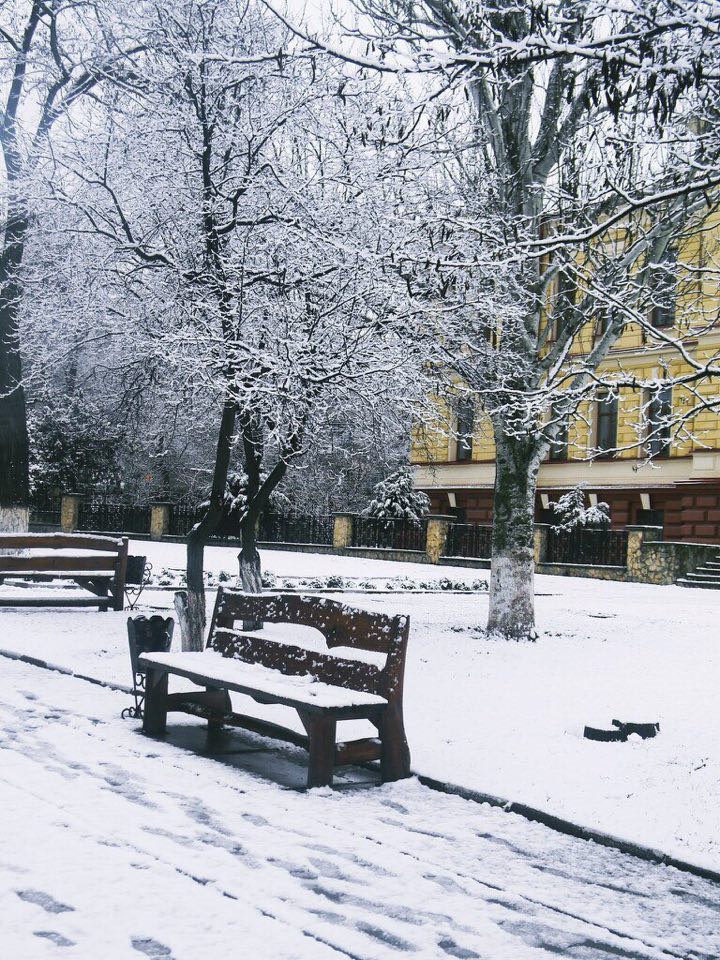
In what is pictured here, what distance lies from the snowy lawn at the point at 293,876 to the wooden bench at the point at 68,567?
8.67 metres

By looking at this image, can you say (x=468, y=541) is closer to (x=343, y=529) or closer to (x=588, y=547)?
(x=588, y=547)

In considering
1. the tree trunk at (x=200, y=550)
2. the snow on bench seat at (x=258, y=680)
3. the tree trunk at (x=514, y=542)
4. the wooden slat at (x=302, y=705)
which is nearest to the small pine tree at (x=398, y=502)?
the tree trunk at (x=514, y=542)

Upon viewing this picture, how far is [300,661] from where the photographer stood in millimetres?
7363

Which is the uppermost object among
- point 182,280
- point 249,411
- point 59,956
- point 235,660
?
point 182,280

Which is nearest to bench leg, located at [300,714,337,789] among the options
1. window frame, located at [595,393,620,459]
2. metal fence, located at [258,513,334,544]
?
metal fence, located at [258,513,334,544]

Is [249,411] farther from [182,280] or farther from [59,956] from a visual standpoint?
[59,956]

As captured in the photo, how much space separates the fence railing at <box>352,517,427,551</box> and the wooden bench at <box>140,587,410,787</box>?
2601cm

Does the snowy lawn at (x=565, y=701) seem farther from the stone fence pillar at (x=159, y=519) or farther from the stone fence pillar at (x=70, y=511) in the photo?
the stone fence pillar at (x=70, y=511)

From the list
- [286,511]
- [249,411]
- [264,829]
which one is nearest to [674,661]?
[249,411]

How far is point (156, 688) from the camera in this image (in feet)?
25.4

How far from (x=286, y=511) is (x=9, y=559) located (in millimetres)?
25628

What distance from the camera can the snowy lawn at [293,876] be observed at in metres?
4.14

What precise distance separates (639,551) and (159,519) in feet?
55.7

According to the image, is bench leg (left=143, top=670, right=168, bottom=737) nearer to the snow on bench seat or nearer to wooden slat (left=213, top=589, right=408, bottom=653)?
the snow on bench seat
